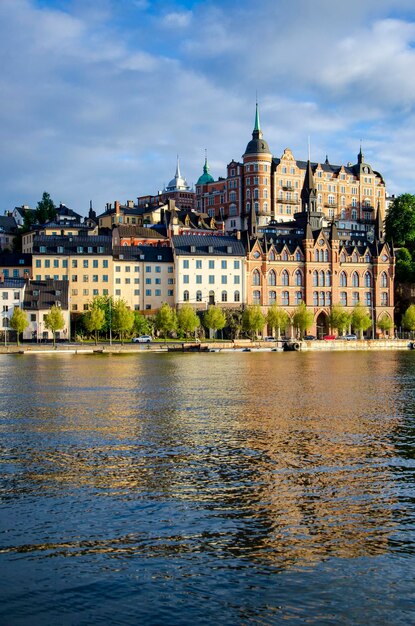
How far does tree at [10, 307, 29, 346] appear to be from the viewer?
111 meters

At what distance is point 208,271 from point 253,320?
42.5 ft

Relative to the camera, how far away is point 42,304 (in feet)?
391

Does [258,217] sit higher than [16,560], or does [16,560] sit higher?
[258,217]

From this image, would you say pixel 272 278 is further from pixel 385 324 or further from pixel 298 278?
pixel 385 324

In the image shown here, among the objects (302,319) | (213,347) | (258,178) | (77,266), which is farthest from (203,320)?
(258,178)

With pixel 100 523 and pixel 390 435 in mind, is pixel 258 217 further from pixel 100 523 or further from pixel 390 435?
pixel 100 523

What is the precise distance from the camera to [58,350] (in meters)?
104

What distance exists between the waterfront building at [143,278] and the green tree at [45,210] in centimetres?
4047

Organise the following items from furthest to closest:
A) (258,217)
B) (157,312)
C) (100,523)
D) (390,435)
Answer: (258,217) → (157,312) → (390,435) → (100,523)

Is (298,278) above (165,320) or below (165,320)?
above

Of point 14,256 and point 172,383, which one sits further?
point 14,256

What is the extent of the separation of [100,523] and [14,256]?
113 meters

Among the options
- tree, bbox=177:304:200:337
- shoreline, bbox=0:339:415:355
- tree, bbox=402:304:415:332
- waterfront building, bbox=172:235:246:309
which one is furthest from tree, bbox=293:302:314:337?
tree, bbox=402:304:415:332

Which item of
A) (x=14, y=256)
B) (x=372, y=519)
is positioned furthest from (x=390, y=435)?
(x=14, y=256)
